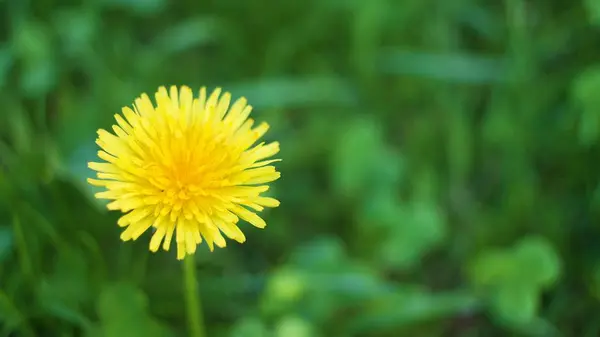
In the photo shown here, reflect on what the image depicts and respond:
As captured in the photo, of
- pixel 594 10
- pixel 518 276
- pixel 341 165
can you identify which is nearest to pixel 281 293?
pixel 341 165

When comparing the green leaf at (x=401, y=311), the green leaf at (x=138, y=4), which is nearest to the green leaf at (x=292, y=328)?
the green leaf at (x=401, y=311)

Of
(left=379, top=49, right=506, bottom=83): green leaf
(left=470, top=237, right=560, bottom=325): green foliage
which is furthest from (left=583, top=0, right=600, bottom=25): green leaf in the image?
(left=470, top=237, right=560, bottom=325): green foliage

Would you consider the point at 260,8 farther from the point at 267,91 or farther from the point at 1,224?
the point at 1,224

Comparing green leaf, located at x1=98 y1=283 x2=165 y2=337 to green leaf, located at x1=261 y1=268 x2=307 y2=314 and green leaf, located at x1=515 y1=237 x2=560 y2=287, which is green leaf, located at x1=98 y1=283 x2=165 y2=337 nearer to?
green leaf, located at x1=261 y1=268 x2=307 y2=314

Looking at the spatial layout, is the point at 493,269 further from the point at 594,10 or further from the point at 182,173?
the point at 182,173

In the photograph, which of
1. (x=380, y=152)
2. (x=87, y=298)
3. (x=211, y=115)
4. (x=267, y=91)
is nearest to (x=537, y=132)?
(x=380, y=152)

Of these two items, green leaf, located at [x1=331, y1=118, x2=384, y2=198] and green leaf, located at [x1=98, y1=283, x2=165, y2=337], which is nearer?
green leaf, located at [x1=98, y1=283, x2=165, y2=337]
